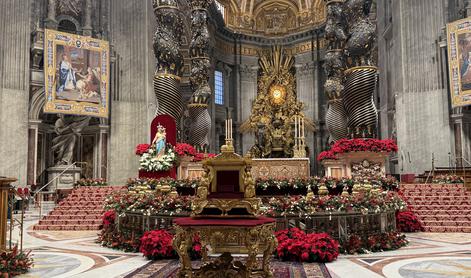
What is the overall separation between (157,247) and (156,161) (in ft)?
11.8

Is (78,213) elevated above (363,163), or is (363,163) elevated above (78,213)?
(363,163)

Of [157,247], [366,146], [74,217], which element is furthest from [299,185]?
[74,217]

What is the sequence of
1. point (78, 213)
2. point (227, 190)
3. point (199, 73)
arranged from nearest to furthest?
point (227, 190) < point (78, 213) < point (199, 73)

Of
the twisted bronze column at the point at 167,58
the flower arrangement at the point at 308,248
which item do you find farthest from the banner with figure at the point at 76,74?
the flower arrangement at the point at 308,248

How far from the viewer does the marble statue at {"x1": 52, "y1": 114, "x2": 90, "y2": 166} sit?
21328mm

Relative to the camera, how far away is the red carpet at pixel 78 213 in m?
12.4

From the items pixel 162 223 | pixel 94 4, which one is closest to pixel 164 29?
pixel 162 223

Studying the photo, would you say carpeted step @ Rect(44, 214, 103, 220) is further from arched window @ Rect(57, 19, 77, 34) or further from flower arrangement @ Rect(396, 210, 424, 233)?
arched window @ Rect(57, 19, 77, 34)

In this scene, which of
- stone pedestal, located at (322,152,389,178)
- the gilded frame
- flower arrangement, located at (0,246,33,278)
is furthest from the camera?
the gilded frame

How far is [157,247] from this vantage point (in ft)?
23.7

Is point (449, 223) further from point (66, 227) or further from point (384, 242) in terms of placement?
point (66, 227)

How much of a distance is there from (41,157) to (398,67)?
1882 cm

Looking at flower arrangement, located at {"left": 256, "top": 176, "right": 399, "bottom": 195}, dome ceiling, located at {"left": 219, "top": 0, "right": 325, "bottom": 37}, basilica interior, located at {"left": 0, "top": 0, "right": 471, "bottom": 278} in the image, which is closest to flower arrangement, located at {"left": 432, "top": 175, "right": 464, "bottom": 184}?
basilica interior, located at {"left": 0, "top": 0, "right": 471, "bottom": 278}

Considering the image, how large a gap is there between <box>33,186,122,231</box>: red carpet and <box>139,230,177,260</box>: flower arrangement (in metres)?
4.67
